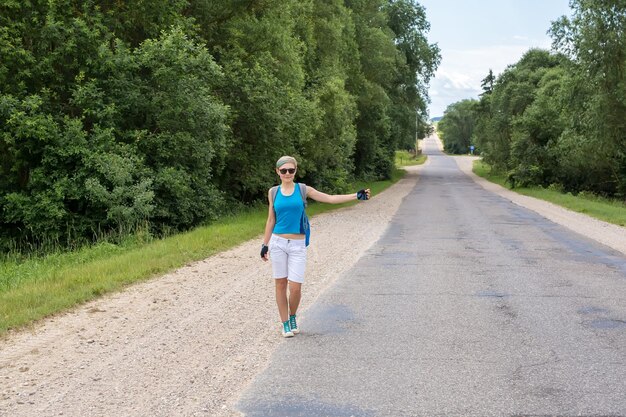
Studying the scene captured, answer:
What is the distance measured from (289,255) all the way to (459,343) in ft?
6.31

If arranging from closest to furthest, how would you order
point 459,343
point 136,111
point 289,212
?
point 459,343
point 289,212
point 136,111

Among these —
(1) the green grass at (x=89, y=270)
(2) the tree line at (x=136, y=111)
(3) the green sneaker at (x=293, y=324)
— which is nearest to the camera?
(3) the green sneaker at (x=293, y=324)

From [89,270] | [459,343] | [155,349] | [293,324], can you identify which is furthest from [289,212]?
[89,270]

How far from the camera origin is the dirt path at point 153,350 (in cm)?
458

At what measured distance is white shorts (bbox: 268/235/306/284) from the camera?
6398mm

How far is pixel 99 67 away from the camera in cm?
1630

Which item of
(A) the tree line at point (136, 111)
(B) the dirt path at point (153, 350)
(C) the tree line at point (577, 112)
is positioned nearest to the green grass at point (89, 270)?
(B) the dirt path at point (153, 350)

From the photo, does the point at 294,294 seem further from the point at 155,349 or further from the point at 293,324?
the point at 155,349

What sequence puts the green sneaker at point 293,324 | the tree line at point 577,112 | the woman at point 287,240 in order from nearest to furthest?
the woman at point 287,240, the green sneaker at point 293,324, the tree line at point 577,112

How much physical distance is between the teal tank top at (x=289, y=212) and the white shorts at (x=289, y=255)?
105mm

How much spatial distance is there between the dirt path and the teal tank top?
3.69 ft

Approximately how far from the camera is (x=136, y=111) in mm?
17047

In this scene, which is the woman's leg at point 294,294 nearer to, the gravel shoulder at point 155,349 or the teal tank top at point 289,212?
the gravel shoulder at point 155,349

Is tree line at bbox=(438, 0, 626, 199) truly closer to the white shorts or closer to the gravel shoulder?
the gravel shoulder
